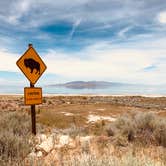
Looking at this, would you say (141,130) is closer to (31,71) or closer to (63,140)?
(63,140)

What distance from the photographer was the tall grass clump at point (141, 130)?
11.4 meters

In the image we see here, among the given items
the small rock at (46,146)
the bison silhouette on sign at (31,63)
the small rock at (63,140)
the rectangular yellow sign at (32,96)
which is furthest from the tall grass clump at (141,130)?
the bison silhouette on sign at (31,63)

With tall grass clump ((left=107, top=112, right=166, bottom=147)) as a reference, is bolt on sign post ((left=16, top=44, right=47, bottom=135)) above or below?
above

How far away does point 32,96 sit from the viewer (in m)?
10.4

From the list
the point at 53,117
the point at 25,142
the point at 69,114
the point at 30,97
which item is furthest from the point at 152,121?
the point at 69,114

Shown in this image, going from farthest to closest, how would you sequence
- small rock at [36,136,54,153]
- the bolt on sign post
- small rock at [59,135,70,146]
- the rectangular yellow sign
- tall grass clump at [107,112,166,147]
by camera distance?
tall grass clump at [107,112,166,147] < the bolt on sign post < the rectangular yellow sign < small rock at [59,135,70,146] < small rock at [36,136,54,153]

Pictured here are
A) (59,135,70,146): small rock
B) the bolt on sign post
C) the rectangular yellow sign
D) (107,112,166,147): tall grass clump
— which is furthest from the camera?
(107,112,166,147): tall grass clump

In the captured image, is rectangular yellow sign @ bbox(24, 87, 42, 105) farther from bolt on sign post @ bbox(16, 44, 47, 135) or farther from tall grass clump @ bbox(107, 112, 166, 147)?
tall grass clump @ bbox(107, 112, 166, 147)

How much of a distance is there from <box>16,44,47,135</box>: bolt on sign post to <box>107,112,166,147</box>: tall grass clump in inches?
117

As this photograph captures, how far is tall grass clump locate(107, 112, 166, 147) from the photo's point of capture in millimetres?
11441

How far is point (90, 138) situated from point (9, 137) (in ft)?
11.2

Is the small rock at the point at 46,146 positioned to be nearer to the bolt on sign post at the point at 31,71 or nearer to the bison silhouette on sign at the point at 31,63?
the bolt on sign post at the point at 31,71

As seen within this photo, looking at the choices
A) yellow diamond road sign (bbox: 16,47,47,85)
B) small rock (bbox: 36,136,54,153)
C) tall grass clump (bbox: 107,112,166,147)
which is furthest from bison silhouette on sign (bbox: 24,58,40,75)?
tall grass clump (bbox: 107,112,166,147)

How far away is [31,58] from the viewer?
10.6 metres
